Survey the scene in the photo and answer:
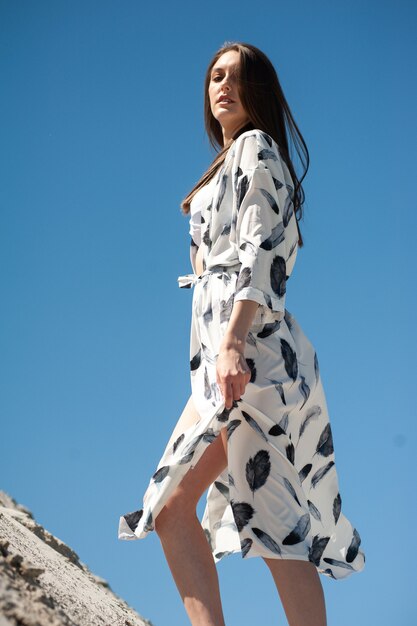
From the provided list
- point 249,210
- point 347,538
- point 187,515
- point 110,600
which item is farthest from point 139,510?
point 110,600

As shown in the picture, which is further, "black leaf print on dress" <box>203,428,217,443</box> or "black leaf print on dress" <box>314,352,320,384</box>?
"black leaf print on dress" <box>314,352,320,384</box>

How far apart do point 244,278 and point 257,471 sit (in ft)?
1.92

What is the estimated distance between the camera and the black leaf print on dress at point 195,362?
120 inches

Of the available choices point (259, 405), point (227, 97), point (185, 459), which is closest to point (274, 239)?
point (259, 405)

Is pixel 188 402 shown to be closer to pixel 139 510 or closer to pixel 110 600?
pixel 139 510

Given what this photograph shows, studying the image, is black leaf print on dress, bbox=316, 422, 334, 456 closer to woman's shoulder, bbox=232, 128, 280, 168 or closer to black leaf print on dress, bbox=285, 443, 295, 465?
black leaf print on dress, bbox=285, 443, 295, 465

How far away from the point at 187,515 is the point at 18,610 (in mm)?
681

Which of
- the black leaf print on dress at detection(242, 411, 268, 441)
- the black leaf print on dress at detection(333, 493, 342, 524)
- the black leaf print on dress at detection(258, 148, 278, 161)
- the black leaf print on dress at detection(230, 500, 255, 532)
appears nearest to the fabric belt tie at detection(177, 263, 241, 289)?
the black leaf print on dress at detection(258, 148, 278, 161)

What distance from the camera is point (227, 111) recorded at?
3.23 meters

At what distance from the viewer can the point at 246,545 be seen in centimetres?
273

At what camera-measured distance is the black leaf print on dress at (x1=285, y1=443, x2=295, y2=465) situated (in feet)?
9.23

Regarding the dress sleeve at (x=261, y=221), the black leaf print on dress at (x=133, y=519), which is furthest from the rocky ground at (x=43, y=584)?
the dress sleeve at (x=261, y=221)

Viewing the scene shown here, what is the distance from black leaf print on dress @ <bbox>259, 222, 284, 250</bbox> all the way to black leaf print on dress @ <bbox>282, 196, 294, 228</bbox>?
0.04m

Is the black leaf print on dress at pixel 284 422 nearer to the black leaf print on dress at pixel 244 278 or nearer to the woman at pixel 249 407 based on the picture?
the woman at pixel 249 407
